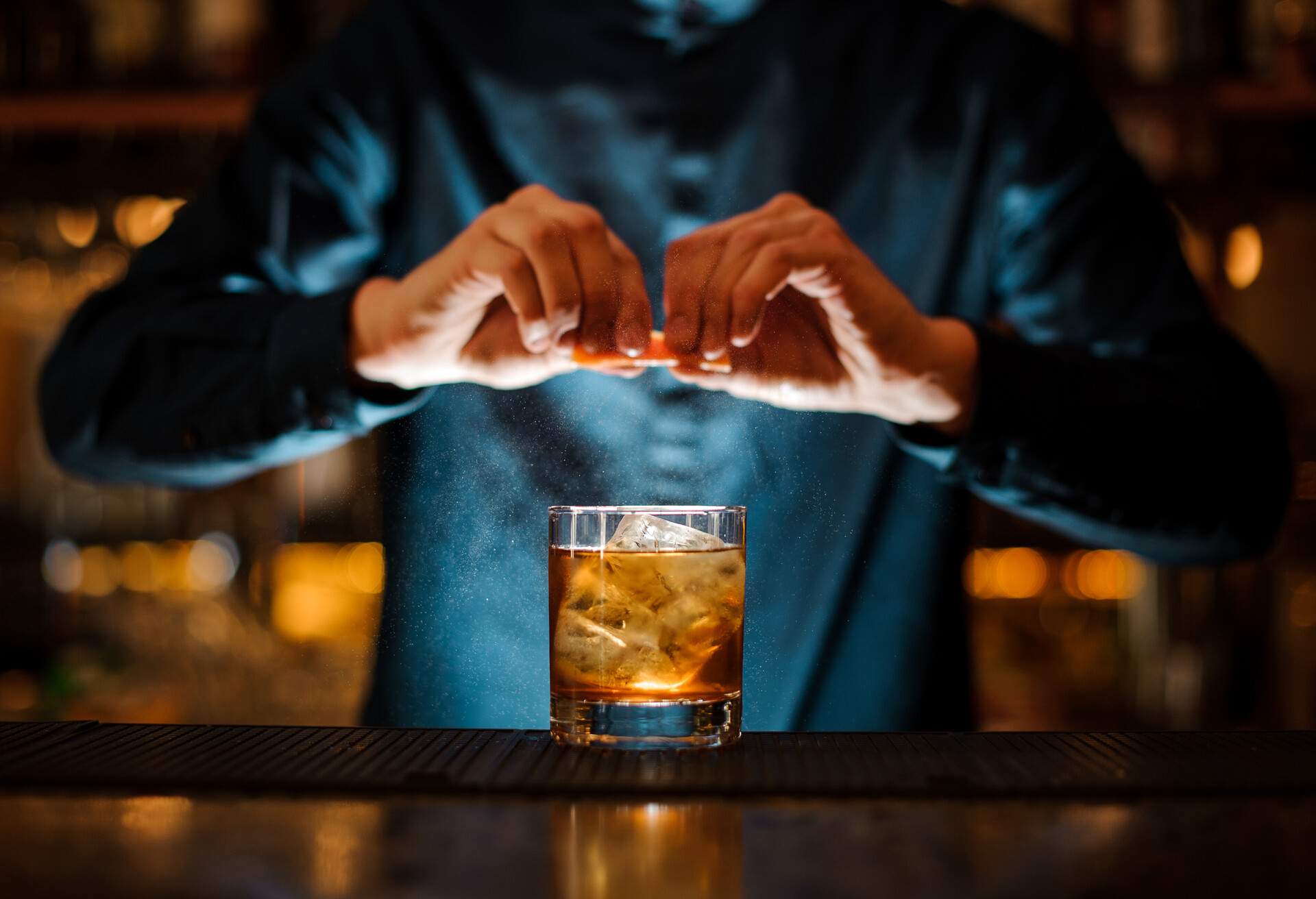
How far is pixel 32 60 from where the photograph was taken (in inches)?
99.9

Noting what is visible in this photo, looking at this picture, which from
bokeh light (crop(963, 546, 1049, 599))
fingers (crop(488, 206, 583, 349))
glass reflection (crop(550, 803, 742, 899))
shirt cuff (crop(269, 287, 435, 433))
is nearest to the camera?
glass reflection (crop(550, 803, 742, 899))

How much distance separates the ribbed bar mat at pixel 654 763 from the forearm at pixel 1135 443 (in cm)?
32

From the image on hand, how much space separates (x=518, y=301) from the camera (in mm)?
870

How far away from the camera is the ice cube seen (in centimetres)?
79

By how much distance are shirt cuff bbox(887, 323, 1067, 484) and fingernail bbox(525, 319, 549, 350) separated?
0.37 meters

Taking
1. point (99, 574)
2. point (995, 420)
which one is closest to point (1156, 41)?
point (995, 420)

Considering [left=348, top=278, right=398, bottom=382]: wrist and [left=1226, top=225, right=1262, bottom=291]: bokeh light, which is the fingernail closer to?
[left=348, top=278, right=398, bottom=382]: wrist

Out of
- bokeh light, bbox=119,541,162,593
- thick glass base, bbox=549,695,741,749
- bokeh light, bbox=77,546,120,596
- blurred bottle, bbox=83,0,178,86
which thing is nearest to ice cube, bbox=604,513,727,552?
thick glass base, bbox=549,695,741,749

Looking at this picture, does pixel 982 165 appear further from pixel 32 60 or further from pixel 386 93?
pixel 32 60

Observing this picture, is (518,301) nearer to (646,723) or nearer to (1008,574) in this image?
(646,723)

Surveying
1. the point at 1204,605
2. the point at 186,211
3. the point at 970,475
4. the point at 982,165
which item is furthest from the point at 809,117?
the point at 1204,605

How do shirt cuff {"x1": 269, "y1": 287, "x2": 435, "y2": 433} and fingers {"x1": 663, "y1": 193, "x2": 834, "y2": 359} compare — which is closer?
fingers {"x1": 663, "y1": 193, "x2": 834, "y2": 359}

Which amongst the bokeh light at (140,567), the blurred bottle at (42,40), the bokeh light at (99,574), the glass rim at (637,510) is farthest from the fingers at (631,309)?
the bokeh light at (99,574)

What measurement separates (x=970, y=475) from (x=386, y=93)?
794 millimetres
